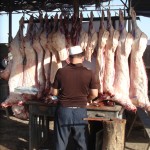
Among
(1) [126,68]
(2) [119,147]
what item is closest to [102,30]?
(1) [126,68]

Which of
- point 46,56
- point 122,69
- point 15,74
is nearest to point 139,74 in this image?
point 122,69

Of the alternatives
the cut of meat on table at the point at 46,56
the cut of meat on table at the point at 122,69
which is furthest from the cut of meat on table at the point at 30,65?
the cut of meat on table at the point at 122,69

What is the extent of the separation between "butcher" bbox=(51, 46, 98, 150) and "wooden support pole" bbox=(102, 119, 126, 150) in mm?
379

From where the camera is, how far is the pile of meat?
577 cm

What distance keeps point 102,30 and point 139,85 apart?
110 cm

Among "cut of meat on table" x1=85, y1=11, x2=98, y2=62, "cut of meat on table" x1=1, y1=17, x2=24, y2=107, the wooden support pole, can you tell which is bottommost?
the wooden support pole

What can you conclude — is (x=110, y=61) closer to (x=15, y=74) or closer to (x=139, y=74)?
(x=139, y=74)

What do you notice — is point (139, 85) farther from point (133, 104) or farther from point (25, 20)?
point (25, 20)

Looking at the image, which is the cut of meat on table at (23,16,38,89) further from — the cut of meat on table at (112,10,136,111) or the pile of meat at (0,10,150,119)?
the cut of meat on table at (112,10,136,111)

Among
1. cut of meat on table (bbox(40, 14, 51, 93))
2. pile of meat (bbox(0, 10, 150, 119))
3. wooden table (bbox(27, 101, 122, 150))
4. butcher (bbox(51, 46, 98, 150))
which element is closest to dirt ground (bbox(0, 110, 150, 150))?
wooden table (bbox(27, 101, 122, 150))

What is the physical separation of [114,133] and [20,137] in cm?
334

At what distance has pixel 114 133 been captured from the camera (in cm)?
492

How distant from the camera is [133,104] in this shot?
19.0 feet

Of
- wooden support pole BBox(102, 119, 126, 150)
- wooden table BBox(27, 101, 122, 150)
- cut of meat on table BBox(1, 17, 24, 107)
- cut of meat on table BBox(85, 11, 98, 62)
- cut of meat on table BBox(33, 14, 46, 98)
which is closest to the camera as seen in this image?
wooden support pole BBox(102, 119, 126, 150)
